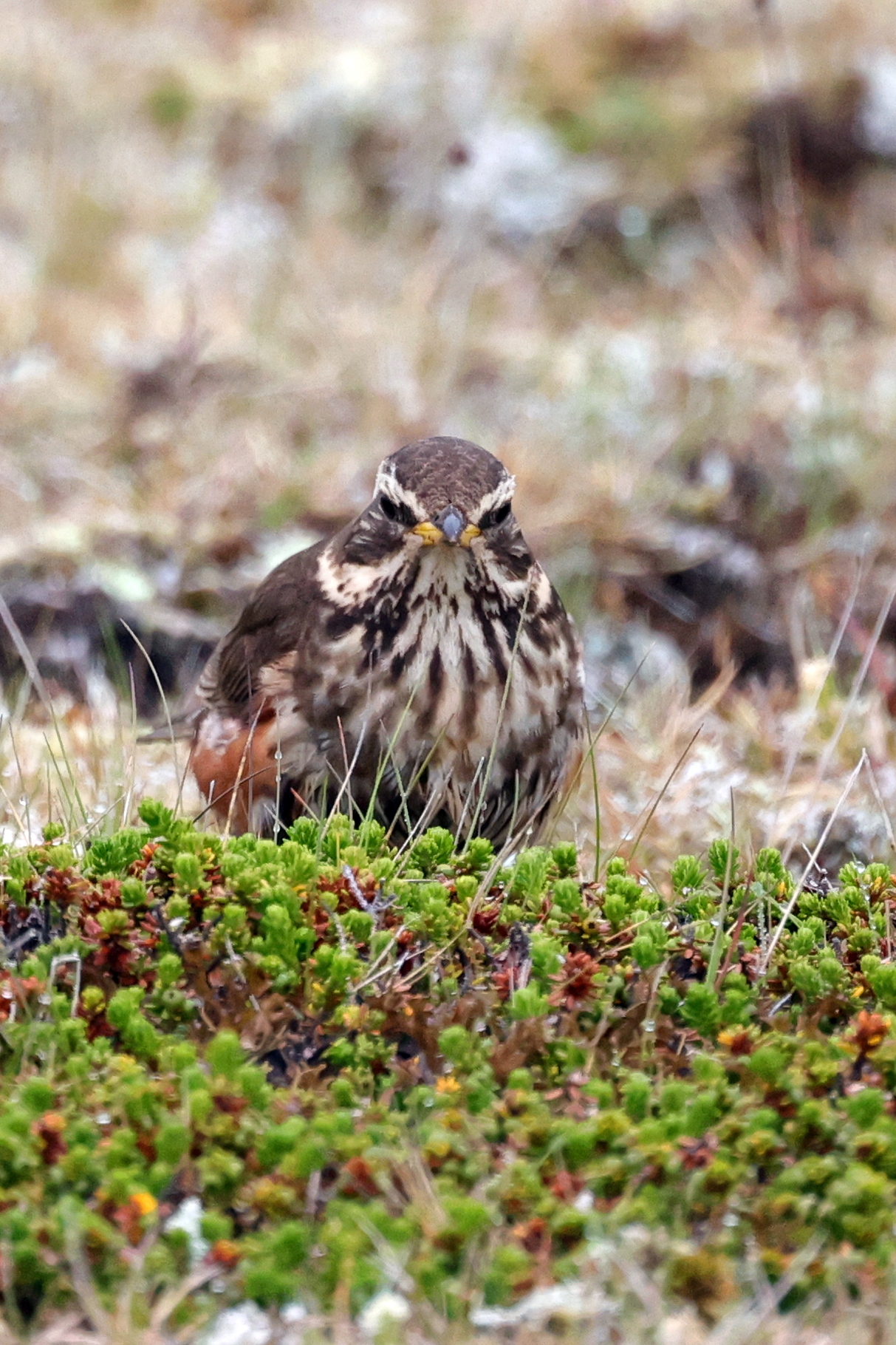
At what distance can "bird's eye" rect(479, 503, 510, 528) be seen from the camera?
5.12 meters

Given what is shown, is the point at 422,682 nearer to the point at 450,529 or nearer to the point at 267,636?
the point at 450,529

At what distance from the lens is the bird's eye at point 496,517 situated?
5121mm

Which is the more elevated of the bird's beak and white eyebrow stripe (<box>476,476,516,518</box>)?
white eyebrow stripe (<box>476,476,516,518</box>)

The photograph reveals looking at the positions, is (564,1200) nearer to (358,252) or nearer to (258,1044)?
(258,1044)

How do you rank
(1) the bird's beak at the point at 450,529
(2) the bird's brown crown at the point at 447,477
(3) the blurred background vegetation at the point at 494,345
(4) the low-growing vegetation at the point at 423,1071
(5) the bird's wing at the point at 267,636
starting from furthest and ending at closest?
(3) the blurred background vegetation at the point at 494,345 → (5) the bird's wing at the point at 267,636 → (2) the bird's brown crown at the point at 447,477 → (1) the bird's beak at the point at 450,529 → (4) the low-growing vegetation at the point at 423,1071

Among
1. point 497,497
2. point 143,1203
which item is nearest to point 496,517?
point 497,497

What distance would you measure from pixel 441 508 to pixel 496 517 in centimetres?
24

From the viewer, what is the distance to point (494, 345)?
10.4 m

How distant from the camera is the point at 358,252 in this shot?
11.4m

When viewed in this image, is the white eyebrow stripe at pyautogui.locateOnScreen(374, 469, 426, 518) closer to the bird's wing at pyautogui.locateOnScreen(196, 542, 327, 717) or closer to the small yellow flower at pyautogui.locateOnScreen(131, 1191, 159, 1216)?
the bird's wing at pyautogui.locateOnScreen(196, 542, 327, 717)

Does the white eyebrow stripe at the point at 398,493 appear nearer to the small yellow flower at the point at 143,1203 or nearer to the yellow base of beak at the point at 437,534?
the yellow base of beak at the point at 437,534

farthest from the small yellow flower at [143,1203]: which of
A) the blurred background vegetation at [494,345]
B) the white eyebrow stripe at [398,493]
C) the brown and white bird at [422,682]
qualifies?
the white eyebrow stripe at [398,493]

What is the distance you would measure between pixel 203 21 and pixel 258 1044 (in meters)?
11.9

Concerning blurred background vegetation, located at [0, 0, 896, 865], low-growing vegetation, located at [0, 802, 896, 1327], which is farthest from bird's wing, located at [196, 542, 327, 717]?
low-growing vegetation, located at [0, 802, 896, 1327]
